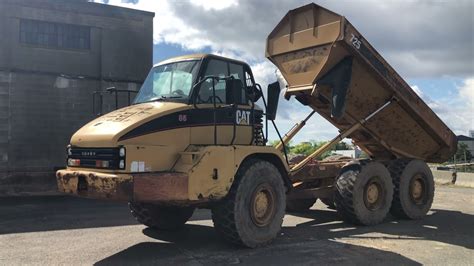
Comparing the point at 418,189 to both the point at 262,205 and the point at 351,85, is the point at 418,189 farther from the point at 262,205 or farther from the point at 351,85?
the point at 262,205

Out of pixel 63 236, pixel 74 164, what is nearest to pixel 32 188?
pixel 63 236

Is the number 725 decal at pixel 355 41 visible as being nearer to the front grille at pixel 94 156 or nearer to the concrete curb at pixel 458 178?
the front grille at pixel 94 156

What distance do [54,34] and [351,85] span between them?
1213 centimetres

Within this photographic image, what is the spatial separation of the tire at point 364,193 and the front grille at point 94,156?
477 cm

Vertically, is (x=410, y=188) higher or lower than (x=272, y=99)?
lower


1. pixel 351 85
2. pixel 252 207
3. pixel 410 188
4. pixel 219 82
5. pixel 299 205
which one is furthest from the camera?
pixel 299 205

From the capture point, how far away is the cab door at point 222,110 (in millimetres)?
6738

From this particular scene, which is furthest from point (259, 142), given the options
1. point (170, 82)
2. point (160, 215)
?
point (160, 215)

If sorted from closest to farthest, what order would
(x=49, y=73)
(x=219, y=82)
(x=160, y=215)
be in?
(x=219, y=82) → (x=160, y=215) → (x=49, y=73)

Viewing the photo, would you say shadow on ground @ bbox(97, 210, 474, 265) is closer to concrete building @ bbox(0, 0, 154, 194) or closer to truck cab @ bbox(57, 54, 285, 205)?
truck cab @ bbox(57, 54, 285, 205)

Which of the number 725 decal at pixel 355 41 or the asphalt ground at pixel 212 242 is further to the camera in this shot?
the number 725 decal at pixel 355 41

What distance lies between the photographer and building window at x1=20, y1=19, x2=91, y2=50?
16.8 metres

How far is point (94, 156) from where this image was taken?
611 centimetres

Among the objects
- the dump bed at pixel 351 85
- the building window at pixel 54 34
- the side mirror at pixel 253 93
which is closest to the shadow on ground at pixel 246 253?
the side mirror at pixel 253 93
